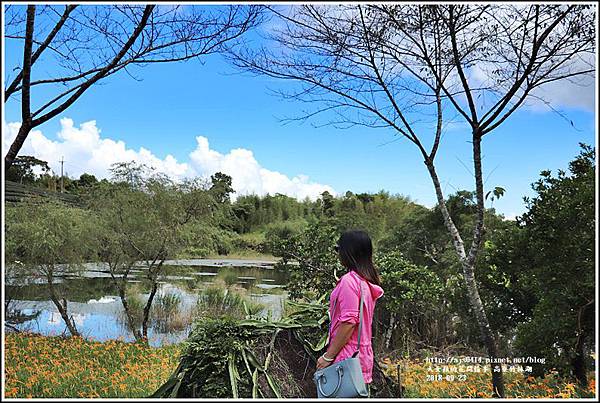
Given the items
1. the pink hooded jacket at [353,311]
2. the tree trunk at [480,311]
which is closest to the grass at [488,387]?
the tree trunk at [480,311]

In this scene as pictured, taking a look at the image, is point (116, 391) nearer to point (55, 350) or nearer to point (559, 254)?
point (55, 350)

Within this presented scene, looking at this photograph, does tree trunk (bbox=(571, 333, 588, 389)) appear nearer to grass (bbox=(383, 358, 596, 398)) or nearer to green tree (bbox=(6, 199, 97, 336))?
grass (bbox=(383, 358, 596, 398))

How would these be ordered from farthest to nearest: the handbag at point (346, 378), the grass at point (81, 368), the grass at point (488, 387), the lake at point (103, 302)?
1. the lake at point (103, 302)
2. the grass at point (81, 368)
3. the grass at point (488, 387)
4. the handbag at point (346, 378)

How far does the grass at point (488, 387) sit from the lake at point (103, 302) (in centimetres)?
282

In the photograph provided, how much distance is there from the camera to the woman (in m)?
1.83

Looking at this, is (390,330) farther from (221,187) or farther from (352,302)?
(352,302)

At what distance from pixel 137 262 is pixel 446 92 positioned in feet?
15.1

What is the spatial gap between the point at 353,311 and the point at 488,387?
2.10 m

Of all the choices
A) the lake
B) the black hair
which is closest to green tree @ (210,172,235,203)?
the lake

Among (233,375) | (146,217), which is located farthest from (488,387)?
(146,217)

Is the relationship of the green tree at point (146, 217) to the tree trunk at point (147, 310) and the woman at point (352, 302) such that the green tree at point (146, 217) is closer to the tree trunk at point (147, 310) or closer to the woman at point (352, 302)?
the tree trunk at point (147, 310)

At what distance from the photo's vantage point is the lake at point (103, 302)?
22.3ft

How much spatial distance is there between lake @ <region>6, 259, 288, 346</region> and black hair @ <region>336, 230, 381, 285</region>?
456 centimetres

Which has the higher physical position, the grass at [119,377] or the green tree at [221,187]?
the green tree at [221,187]
